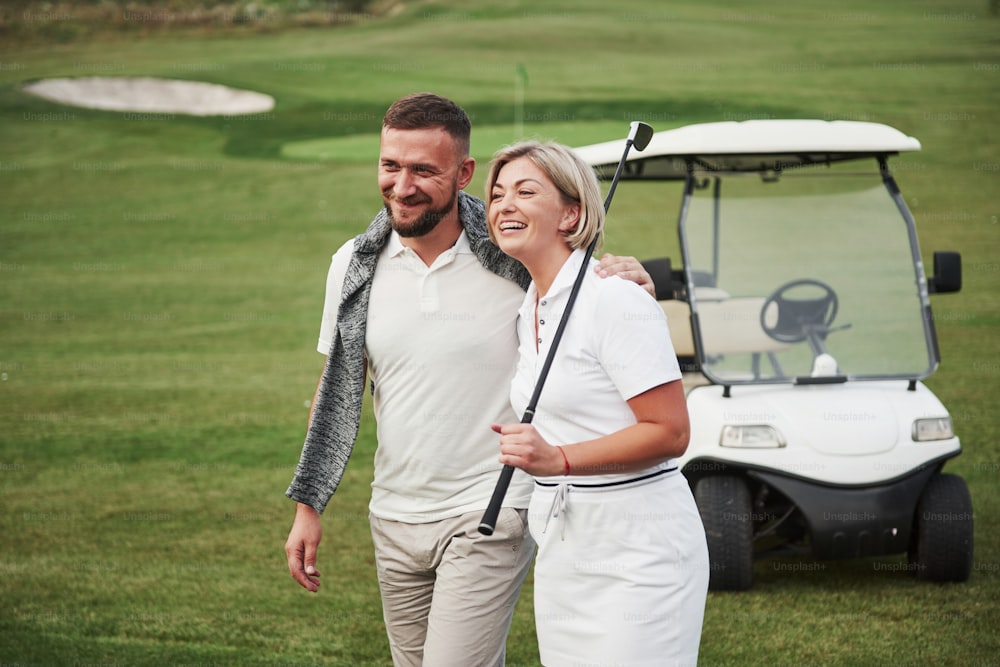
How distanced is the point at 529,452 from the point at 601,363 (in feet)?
0.81

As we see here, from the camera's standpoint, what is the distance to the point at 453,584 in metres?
2.91

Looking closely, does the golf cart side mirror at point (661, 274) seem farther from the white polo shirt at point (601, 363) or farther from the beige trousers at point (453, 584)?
the white polo shirt at point (601, 363)

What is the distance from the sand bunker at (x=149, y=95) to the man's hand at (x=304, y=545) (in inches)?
973

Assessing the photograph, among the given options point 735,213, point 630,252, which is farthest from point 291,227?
point 735,213

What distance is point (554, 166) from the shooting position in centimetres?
260

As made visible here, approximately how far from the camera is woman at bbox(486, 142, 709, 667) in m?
2.40

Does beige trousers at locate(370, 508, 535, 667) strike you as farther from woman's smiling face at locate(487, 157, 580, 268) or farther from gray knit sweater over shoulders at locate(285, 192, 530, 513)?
woman's smiling face at locate(487, 157, 580, 268)

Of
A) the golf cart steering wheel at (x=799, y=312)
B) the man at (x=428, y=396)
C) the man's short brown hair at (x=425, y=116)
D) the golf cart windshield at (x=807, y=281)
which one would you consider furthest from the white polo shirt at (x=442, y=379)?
the golf cart steering wheel at (x=799, y=312)

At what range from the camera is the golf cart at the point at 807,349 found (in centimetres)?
505

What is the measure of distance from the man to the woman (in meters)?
0.30

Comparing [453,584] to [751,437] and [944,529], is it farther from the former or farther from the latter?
[944,529]

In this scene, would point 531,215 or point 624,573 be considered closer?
point 624,573

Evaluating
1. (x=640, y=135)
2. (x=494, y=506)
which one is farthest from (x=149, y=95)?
(x=494, y=506)

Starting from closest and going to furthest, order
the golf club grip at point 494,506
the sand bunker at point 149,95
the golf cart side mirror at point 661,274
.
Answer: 1. the golf club grip at point 494,506
2. the golf cart side mirror at point 661,274
3. the sand bunker at point 149,95
